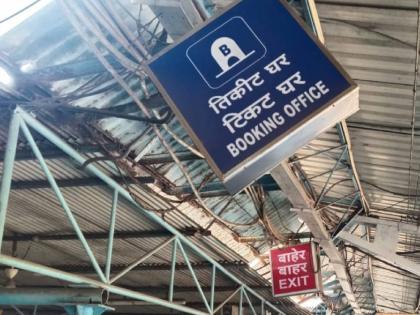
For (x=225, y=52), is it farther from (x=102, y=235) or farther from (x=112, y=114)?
(x=102, y=235)

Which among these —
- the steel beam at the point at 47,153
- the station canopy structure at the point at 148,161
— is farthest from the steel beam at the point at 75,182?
the steel beam at the point at 47,153

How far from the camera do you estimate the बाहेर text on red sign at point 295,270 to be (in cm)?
682

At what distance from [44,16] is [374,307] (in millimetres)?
16798

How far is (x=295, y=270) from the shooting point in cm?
703

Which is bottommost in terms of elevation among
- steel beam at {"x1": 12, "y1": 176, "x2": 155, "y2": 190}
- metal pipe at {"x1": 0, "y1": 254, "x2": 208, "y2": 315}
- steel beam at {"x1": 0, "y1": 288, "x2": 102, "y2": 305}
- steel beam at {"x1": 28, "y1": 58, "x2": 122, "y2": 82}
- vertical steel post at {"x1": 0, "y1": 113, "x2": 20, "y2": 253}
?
steel beam at {"x1": 0, "y1": 288, "x2": 102, "y2": 305}

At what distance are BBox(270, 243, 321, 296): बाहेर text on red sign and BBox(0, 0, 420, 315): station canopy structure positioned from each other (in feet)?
0.78

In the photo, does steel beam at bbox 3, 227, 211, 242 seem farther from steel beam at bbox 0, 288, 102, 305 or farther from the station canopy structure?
steel beam at bbox 0, 288, 102, 305

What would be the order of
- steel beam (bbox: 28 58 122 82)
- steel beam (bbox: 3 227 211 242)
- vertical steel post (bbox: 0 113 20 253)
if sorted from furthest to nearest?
steel beam (bbox: 3 227 211 242) < steel beam (bbox: 28 58 122 82) < vertical steel post (bbox: 0 113 20 253)

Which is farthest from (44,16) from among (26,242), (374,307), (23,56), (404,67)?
(374,307)

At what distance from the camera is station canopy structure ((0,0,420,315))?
3.27 metres

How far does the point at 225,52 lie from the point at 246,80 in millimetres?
230

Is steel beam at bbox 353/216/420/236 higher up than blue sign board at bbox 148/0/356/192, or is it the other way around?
steel beam at bbox 353/216/420/236

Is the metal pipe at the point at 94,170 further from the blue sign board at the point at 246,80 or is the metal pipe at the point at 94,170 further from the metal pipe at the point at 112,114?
the blue sign board at the point at 246,80

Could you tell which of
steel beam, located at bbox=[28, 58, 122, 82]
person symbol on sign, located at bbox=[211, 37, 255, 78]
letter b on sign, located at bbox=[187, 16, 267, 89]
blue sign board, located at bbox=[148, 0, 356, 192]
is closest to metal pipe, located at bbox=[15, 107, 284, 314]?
steel beam, located at bbox=[28, 58, 122, 82]
